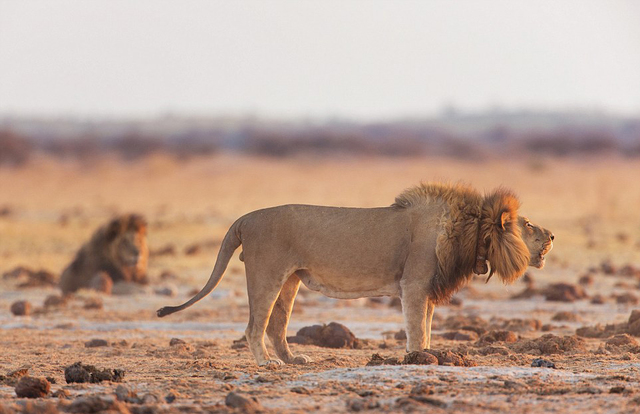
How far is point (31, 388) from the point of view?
700 cm

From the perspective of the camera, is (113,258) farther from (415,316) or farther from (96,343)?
(415,316)

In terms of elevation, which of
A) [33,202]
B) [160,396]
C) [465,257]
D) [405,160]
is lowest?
[160,396]

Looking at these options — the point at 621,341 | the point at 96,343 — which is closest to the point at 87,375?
the point at 96,343

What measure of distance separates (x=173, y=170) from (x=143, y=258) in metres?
45.8

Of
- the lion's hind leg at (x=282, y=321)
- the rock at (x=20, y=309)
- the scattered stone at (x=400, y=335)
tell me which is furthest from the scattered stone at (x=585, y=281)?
the lion's hind leg at (x=282, y=321)

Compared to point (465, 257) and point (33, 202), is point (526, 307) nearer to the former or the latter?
point (465, 257)

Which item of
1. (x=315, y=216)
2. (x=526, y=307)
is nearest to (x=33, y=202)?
(x=526, y=307)

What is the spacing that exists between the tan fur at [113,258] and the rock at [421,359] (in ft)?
30.8

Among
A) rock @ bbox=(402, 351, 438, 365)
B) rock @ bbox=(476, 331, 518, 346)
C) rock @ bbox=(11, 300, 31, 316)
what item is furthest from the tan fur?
rock @ bbox=(402, 351, 438, 365)

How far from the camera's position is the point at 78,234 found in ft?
90.7

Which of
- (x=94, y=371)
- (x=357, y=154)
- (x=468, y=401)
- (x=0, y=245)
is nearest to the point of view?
(x=468, y=401)

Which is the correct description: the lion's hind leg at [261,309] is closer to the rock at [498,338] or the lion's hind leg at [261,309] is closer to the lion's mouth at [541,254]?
the lion's mouth at [541,254]

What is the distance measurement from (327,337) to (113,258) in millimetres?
7321

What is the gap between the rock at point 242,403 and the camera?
638 centimetres
